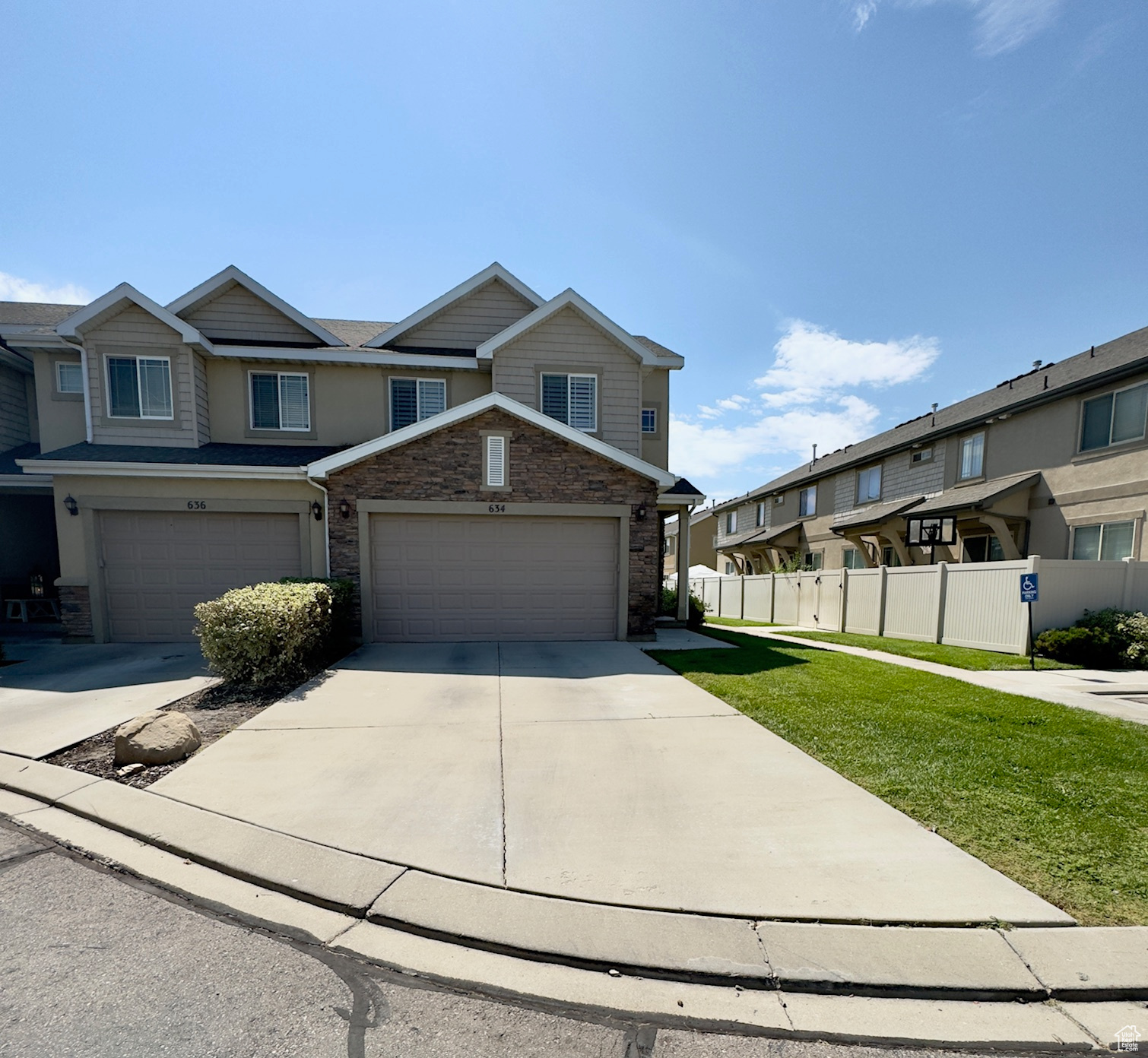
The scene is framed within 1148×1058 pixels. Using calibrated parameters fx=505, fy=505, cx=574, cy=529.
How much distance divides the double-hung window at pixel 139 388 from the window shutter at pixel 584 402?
9253 millimetres

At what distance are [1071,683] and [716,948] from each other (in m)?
9.28

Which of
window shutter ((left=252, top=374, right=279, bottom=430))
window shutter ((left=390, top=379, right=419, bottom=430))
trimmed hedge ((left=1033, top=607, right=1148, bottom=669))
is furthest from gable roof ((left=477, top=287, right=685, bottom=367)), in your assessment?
trimmed hedge ((left=1033, top=607, right=1148, bottom=669))

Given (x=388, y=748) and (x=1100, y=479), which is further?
(x=1100, y=479)

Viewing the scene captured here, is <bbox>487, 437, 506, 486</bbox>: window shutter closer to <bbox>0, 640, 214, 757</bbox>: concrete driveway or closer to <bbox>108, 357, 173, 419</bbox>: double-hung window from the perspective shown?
<bbox>0, 640, 214, 757</bbox>: concrete driveway

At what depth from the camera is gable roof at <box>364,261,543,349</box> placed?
1287 centimetres

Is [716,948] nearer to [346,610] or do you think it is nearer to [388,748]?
[388,748]

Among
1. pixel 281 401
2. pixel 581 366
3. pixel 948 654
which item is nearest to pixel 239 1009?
pixel 581 366

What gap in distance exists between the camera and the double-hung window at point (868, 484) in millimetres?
19969

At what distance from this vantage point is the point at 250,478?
10.0 meters

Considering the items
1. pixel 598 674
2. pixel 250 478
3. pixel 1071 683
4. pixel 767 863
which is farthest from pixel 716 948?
pixel 250 478

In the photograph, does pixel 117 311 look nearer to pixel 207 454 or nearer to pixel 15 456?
pixel 207 454

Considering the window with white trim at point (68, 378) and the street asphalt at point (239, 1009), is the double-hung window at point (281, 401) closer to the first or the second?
the window with white trim at point (68, 378)

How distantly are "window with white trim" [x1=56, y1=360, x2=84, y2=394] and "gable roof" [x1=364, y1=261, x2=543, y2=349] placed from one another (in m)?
6.47

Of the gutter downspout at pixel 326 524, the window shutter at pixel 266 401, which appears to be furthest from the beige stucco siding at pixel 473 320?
the gutter downspout at pixel 326 524
